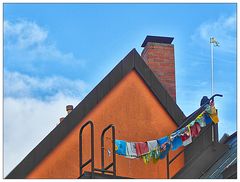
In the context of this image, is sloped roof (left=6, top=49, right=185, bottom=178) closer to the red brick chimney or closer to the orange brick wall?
the orange brick wall

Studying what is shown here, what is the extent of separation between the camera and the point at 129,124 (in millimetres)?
13180

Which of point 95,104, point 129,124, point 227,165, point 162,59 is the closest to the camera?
point 227,165

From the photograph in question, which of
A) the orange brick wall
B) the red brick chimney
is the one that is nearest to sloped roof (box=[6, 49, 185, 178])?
the orange brick wall

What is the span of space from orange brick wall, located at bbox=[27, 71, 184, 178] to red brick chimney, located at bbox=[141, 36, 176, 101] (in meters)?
1.99

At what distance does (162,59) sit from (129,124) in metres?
2.81

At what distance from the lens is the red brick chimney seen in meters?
15.4

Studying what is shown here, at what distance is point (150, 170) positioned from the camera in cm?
1300

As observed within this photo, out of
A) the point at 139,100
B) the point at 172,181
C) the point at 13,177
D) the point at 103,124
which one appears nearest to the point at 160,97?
the point at 139,100

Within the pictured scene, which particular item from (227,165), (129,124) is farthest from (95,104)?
(227,165)

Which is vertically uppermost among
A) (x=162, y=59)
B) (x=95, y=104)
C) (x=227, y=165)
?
(x=162, y=59)

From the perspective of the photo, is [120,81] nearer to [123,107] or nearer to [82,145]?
[123,107]

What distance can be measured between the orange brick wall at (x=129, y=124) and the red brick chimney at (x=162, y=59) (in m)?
1.99

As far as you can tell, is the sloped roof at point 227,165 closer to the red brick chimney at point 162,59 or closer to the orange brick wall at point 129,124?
the orange brick wall at point 129,124

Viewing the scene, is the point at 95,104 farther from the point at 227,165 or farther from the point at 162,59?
the point at 162,59
